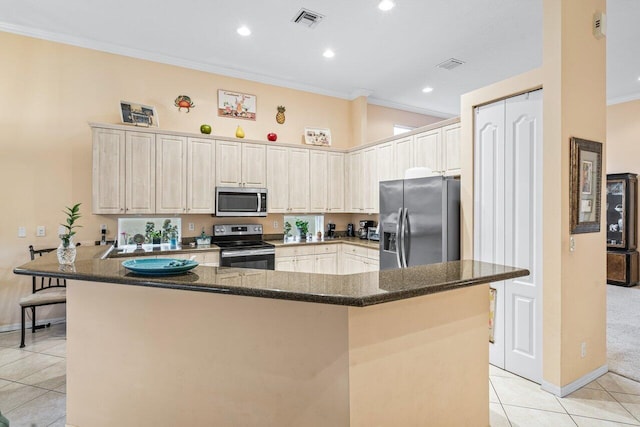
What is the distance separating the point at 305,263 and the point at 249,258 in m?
0.86

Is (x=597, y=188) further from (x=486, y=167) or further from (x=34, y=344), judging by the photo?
(x=34, y=344)

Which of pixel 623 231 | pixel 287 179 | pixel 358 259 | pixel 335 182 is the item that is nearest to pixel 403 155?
pixel 335 182

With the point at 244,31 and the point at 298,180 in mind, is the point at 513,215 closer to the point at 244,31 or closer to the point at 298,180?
the point at 298,180

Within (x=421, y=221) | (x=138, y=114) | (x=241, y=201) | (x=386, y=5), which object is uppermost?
(x=386, y=5)

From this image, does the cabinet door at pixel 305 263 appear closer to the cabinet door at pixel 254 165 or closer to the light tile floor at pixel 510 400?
the cabinet door at pixel 254 165

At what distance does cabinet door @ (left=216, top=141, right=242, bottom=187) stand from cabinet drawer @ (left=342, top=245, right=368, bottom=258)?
1889 mm

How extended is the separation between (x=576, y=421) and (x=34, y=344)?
4.81 m

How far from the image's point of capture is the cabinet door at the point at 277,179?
16.1 ft

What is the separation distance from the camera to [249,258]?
175 inches

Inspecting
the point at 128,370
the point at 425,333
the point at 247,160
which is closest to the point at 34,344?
the point at 128,370

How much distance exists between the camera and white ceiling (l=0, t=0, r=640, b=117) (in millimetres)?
3355

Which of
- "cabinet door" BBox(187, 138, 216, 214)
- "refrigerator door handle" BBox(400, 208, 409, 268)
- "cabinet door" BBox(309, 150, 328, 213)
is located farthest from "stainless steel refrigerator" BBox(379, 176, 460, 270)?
"cabinet door" BBox(187, 138, 216, 214)

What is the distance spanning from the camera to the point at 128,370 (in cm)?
182

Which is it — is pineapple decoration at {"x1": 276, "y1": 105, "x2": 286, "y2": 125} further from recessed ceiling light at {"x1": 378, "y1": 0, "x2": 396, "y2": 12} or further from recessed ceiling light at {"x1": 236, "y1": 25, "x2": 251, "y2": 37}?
recessed ceiling light at {"x1": 378, "y1": 0, "x2": 396, "y2": 12}
